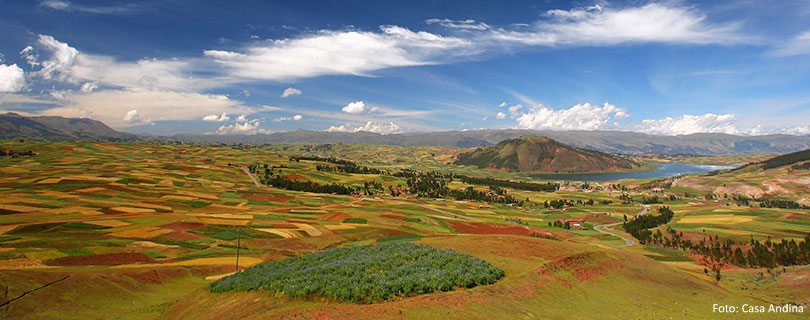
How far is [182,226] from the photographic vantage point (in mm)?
69812

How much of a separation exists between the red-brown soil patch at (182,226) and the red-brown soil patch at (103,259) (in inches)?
689

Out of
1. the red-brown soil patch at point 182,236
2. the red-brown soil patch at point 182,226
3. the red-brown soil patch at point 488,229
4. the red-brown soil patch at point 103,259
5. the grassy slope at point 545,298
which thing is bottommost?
the red-brown soil patch at point 488,229

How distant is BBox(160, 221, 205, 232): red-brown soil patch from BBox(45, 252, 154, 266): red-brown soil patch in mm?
17490

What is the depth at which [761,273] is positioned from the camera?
171 ft

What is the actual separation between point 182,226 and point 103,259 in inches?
903

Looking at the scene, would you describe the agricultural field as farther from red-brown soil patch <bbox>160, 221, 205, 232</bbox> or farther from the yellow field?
the yellow field

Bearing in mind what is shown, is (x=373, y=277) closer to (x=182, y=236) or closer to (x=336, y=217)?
(x=182, y=236)

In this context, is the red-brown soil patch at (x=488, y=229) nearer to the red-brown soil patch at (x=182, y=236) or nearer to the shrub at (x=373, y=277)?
the shrub at (x=373, y=277)

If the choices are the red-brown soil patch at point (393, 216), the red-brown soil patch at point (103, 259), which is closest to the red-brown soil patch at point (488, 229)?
the red-brown soil patch at point (393, 216)

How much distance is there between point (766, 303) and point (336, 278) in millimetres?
48048

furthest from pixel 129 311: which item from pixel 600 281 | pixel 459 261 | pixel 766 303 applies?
pixel 766 303

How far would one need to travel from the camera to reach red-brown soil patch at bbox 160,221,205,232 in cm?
6806

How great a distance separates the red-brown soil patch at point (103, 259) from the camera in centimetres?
4425

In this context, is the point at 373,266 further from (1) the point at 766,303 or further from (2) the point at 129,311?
(1) the point at 766,303
